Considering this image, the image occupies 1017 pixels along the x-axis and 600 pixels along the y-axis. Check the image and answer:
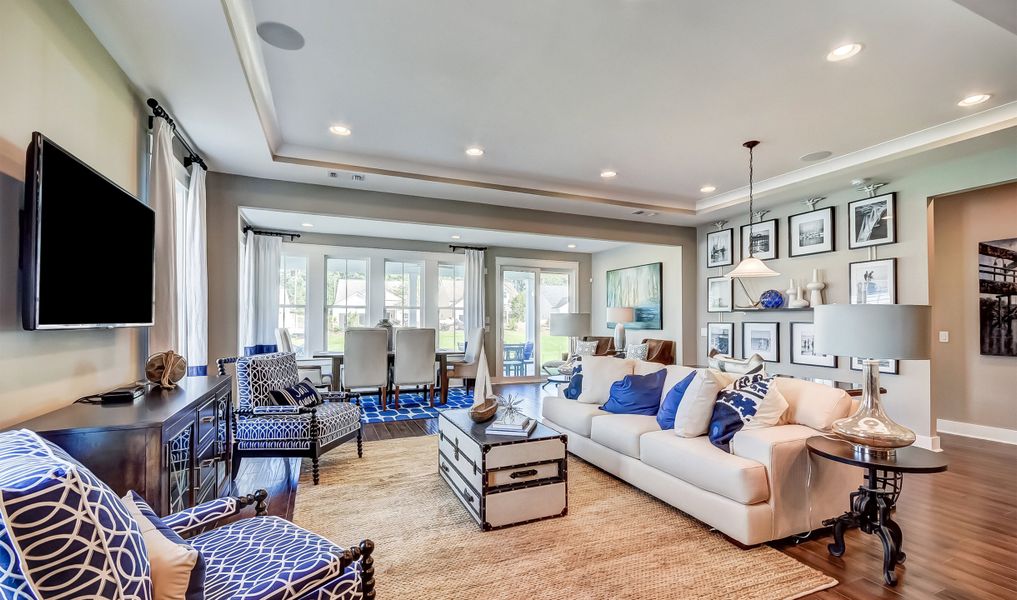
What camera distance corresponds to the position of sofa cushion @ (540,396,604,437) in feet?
12.2

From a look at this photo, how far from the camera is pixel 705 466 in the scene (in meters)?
2.54

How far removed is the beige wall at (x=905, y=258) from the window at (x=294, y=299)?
673 centimetres

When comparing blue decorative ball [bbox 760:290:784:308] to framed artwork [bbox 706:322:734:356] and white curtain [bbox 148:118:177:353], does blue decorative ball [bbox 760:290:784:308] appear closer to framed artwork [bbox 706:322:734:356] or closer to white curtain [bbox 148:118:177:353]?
framed artwork [bbox 706:322:734:356]

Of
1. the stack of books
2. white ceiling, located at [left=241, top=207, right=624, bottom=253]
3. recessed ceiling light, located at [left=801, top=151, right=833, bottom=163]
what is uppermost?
recessed ceiling light, located at [left=801, top=151, right=833, bottom=163]

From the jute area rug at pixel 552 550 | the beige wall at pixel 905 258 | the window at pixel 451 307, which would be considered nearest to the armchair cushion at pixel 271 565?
the jute area rug at pixel 552 550

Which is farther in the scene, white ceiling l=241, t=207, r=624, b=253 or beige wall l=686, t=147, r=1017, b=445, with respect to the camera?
white ceiling l=241, t=207, r=624, b=253

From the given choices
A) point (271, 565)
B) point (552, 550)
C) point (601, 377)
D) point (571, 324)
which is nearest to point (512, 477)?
point (552, 550)

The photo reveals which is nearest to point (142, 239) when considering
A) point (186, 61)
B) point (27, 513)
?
point (186, 61)

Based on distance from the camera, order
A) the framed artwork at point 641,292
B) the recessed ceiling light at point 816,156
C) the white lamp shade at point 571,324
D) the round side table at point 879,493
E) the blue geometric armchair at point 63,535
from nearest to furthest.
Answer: the blue geometric armchair at point 63,535, the round side table at point 879,493, the recessed ceiling light at point 816,156, the white lamp shade at point 571,324, the framed artwork at point 641,292

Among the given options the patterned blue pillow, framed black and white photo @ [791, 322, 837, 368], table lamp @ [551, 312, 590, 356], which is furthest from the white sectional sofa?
table lamp @ [551, 312, 590, 356]

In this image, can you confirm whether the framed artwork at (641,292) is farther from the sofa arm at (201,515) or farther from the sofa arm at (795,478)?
the sofa arm at (201,515)

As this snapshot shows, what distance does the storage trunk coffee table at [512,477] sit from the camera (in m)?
2.61

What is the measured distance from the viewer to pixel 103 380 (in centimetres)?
243

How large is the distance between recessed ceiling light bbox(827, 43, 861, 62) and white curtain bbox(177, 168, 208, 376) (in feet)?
14.7
